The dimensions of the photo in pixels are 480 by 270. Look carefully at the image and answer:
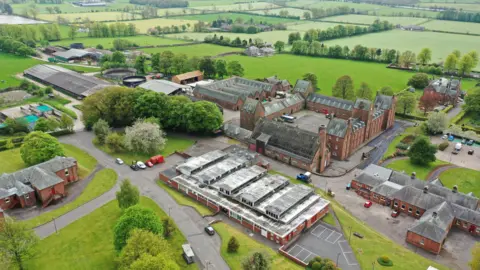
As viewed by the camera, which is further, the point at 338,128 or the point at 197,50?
the point at 197,50

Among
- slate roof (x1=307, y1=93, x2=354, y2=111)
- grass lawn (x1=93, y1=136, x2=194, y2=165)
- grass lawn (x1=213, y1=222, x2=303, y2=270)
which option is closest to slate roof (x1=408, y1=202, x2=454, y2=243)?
grass lawn (x1=213, y1=222, x2=303, y2=270)

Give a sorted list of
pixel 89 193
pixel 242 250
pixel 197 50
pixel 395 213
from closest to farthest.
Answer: pixel 242 250, pixel 395 213, pixel 89 193, pixel 197 50

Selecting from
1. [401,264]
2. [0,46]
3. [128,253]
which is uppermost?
[0,46]

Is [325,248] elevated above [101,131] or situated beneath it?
situated beneath

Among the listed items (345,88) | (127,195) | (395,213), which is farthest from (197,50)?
(395,213)

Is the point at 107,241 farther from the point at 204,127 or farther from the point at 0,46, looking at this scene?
the point at 0,46

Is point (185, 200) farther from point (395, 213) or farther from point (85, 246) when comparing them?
point (395, 213)

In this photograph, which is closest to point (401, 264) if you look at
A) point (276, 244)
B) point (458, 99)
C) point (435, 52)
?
point (276, 244)
